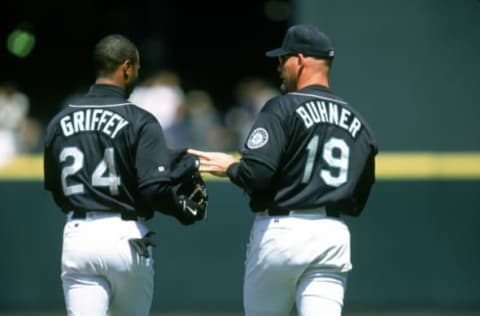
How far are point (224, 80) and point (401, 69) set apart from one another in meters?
11.9

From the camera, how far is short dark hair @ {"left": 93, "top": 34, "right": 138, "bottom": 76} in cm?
651

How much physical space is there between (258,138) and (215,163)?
1.75 feet

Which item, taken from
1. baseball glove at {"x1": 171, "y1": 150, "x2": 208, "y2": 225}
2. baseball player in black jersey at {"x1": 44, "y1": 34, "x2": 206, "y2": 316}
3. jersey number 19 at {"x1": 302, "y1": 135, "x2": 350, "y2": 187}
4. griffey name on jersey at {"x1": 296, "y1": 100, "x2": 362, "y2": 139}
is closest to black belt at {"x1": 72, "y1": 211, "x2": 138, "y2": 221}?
baseball player in black jersey at {"x1": 44, "y1": 34, "x2": 206, "y2": 316}

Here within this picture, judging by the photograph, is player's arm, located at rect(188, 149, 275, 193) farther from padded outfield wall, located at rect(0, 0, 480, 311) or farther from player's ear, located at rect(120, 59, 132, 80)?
padded outfield wall, located at rect(0, 0, 480, 311)

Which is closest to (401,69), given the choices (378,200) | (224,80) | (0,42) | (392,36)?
(392,36)

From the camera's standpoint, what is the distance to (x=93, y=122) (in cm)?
638

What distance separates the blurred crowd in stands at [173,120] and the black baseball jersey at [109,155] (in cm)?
620

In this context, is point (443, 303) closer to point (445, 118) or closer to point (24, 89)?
point (445, 118)

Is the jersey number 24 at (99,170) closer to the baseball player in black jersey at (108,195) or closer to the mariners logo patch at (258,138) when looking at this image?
the baseball player in black jersey at (108,195)

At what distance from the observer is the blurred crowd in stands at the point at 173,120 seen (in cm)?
1354

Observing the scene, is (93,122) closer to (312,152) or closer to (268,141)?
(268,141)

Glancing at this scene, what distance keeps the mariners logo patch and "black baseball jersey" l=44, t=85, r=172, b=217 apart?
46cm

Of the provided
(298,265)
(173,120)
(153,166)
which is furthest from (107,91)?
(173,120)

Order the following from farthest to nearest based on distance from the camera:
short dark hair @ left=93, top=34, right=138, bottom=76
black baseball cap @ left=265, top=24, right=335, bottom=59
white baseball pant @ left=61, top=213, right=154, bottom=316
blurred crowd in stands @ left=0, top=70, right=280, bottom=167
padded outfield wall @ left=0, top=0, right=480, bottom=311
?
blurred crowd in stands @ left=0, top=70, right=280, bottom=167, padded outfield wall @ left=0, top=0, right=480, bottom=311, black baseball cap @ left=265, top=24, right=335, bottom=59, short dark hair @ left=93, top=34, right=138, bottom=76, white baseball pant @ left=61, top=213, right=154, bottom=316
